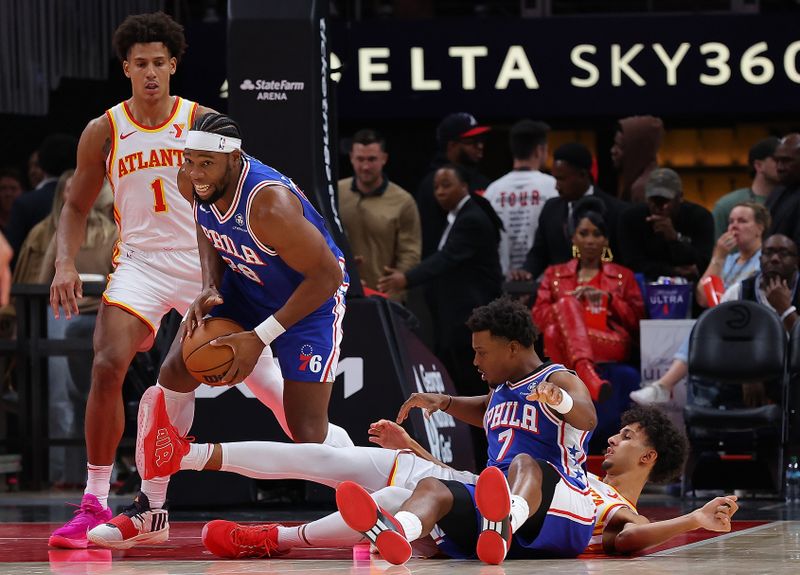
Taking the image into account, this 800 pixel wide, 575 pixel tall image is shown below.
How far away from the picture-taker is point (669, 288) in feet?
30.3

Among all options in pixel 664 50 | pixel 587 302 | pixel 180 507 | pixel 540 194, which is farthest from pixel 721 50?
pixel 180 507

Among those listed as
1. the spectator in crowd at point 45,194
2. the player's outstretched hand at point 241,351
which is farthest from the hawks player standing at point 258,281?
the spectator in crowd at point 45,194


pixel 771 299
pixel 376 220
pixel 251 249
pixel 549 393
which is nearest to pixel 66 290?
pixel 251 249

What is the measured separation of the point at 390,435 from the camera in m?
5.78

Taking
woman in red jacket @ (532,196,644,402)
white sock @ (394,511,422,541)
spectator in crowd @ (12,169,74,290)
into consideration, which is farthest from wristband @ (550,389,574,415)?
spectator in crowd @ (12,169,74,290)

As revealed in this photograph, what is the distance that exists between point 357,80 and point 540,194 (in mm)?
4645

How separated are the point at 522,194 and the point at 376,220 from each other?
96 centimetres

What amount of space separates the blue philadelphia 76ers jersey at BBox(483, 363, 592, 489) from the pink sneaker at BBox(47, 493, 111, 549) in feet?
5.41

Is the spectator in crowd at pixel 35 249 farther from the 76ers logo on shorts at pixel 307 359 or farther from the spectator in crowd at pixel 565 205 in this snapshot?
the 76ers logo on shorts at pixel 307 359

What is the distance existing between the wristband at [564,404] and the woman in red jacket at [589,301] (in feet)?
11.7

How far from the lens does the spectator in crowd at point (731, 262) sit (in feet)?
29.2

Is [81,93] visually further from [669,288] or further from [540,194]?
[669,288]

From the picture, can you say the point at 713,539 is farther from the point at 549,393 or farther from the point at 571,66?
the point at 571,66

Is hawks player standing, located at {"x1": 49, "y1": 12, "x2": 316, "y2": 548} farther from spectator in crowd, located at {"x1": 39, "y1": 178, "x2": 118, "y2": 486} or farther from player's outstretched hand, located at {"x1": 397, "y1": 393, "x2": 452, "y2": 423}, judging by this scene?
spectator in crowd, located at {"x1": 39, "y1": 178, "x2": 118, "y2": 486}
